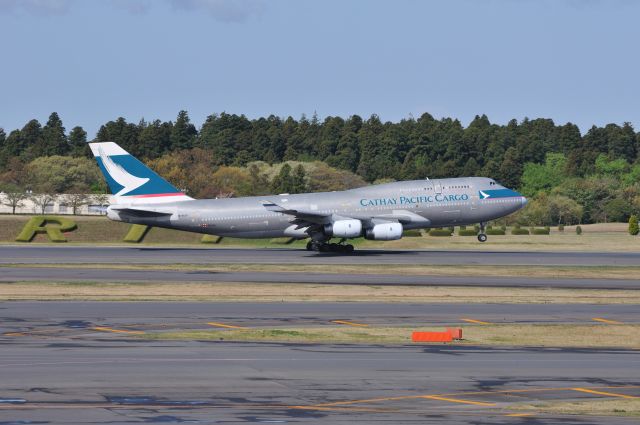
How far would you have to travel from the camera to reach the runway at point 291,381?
1750cm

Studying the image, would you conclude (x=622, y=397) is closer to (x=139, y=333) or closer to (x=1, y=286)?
(x=139, y=333)

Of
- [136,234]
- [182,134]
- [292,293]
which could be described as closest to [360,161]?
[182,134]

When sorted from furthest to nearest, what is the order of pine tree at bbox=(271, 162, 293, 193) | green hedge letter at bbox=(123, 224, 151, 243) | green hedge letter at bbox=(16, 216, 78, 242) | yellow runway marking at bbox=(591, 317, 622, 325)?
1. pine tree at bbox=(271, 162, 293, 193)
2. green hedge letter at bbox=(123, 224, 151, 243)
3. green hedge letter at bbox=(16, 216, 78, 242)
4. yellow runway marking at bbox=(591, 317, 622, 325)

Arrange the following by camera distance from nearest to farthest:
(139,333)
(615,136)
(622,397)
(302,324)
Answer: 1. (622,397)
2. (139,333)
3. (302,324)
4. (615,136)

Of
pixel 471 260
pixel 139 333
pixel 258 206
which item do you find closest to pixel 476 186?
pixel 471 260

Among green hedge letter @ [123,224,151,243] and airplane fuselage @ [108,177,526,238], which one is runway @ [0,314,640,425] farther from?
green hedge letter @ [123,224,151,243]

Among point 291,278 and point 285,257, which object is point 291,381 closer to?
point 291,278

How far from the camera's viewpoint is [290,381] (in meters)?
20.7

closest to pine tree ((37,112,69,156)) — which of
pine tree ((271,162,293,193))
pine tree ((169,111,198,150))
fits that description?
pine tree ((169,111,198,150))

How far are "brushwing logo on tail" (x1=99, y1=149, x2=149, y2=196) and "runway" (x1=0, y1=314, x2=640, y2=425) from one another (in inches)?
1540

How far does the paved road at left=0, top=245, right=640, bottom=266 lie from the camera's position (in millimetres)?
56750

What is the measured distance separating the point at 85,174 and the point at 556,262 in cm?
10954

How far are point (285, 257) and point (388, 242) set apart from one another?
705 inches

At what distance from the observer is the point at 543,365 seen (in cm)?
2327
